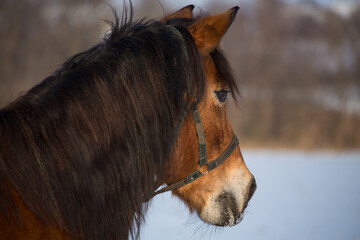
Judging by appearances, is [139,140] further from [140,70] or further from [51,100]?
[51,100]

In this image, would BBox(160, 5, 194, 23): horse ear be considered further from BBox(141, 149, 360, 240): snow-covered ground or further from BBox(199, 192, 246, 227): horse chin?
BBox(141, 149, 360, 240): snow-covered ground

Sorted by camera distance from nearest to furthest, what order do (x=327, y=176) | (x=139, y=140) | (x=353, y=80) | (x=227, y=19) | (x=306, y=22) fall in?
(x=139, y=140) → (x=227, y=19) → (x=327, y=176) → (x=353, y=80) → (x=306, y=22)

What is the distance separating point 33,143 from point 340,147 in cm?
1984

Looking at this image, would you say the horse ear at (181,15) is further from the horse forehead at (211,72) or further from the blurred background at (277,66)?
the blurred background at (277,66)

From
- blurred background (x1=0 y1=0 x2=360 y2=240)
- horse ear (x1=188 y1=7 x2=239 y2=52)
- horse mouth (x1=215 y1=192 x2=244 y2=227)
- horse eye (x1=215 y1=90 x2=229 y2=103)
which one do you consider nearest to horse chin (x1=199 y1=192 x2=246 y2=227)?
horse mouth (x1=215 y1=192 x2=244 y2=227)

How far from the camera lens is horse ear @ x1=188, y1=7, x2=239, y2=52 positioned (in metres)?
2.03

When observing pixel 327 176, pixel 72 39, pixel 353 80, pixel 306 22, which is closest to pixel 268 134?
pixel 353 80

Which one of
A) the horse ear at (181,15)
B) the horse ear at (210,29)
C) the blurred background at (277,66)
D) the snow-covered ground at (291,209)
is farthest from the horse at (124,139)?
the blurred background at (277,66)

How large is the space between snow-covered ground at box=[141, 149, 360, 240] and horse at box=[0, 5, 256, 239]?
492 mm

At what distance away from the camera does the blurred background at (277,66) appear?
15.5m

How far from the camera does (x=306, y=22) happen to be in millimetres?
24641

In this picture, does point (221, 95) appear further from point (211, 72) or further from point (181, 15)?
point (181, 15)

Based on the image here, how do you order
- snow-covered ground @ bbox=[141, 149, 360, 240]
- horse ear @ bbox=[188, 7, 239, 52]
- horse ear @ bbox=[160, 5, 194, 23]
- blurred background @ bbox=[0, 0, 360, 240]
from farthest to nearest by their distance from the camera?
blurred background @ bbox=[0, 0, 360, 240]
snow-covered ground @ bbox=[141, 149, 360, 240]
horse ear @ bbox=[160, 5, 194, 23]
horse ear @ bbox=[188, 7, 239, 52]

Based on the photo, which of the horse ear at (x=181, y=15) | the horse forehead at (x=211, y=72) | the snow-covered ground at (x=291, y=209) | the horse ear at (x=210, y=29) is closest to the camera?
the horse ear at (x=210, y=29)
